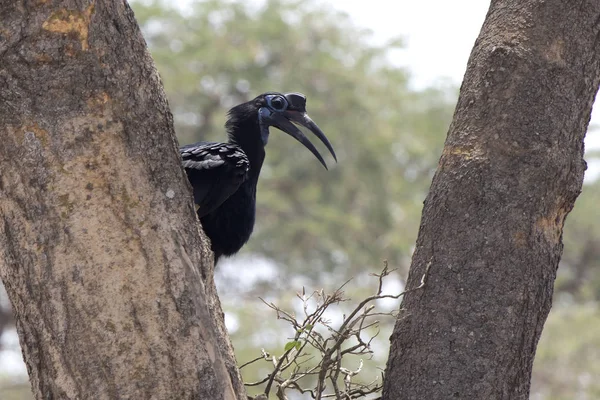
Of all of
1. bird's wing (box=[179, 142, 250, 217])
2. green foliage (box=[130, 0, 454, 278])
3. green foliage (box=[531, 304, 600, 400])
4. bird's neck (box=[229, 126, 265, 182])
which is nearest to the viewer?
bird's wing (box=[179, 142, 250, 217])

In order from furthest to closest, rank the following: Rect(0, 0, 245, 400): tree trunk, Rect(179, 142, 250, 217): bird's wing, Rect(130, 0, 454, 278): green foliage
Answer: Rect(130, 0, 454, 278): green foliage, Rect(179, 142, 250, 217): bird's wing, Rect(0, 0, 245, 400): tree trunk

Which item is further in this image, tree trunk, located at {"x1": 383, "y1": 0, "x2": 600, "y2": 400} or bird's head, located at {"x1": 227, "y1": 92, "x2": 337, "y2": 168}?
bird's head, located at {"x1": 227, "y1": 92, "x2": 337, "y2": 168}

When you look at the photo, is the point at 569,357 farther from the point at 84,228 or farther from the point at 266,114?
the point at 84,228

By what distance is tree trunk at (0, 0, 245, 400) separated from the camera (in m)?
2.54

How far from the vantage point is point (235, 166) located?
4.97m

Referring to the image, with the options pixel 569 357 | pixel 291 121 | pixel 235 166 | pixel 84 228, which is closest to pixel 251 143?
pixel 291 121

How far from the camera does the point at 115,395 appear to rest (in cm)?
252

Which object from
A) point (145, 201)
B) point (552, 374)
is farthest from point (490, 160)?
point (552, 374)

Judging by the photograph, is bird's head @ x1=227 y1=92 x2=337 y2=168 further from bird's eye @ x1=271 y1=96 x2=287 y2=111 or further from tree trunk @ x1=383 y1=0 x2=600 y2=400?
tree trunk @ x1=383 y1=0 x2=600 y2=400

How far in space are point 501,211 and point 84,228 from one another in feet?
4.57

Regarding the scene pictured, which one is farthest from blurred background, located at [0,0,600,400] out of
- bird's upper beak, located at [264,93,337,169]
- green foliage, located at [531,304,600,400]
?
bird's upper beak, located at [264,93,337,169]

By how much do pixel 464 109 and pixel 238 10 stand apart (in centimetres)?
1480

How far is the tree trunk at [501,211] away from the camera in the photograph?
3076 mm

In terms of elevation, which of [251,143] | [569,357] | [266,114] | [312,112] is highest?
[312,112]
